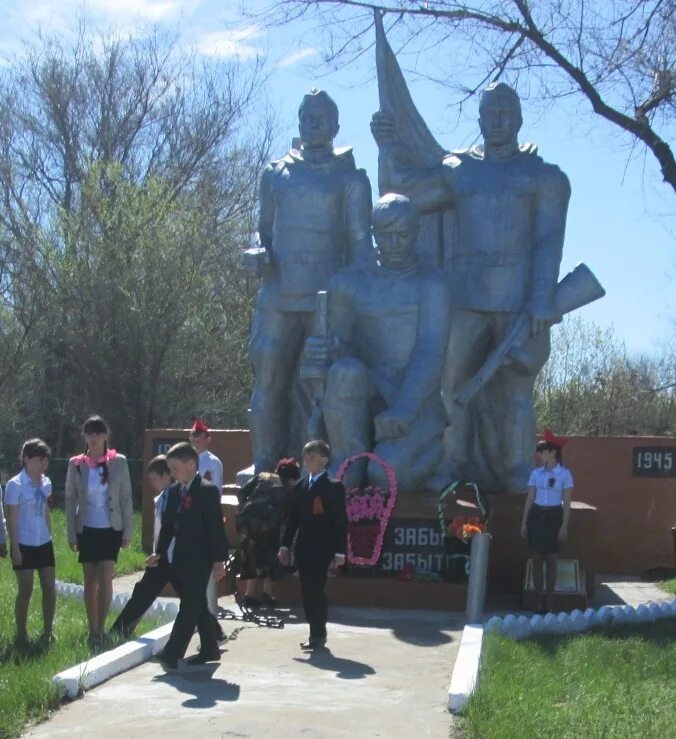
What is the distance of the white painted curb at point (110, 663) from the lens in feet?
21.6

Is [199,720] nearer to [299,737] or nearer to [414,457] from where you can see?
[299,737]

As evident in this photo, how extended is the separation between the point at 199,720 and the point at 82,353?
19887 mm

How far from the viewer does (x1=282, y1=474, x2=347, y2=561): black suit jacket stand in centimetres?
804

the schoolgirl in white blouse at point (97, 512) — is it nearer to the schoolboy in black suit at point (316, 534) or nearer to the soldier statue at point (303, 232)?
the schoolboy in black suit at point (316, 534)

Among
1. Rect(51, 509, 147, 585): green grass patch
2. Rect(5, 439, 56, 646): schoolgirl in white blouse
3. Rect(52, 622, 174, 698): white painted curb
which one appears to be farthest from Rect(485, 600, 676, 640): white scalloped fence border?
Rect(51, 509, 147, 585): green grass patch

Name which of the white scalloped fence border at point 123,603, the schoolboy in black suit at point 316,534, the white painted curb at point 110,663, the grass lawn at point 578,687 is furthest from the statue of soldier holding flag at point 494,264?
the white painted curb at point 110,663

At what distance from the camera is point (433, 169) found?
1213 cm

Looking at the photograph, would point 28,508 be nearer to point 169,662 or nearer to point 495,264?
point 169,662

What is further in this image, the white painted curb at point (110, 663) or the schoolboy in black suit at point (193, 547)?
the schoolboy in black suit at point (193, 547)

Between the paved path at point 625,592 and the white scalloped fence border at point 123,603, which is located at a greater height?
the white scalloped fence border at point 123,603

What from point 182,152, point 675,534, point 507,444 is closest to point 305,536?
point 507,444

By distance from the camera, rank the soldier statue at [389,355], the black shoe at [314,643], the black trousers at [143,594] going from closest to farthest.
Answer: the black trousers at [143,594] → the black shoe at [314,643] → the soldier statue at [389,355]

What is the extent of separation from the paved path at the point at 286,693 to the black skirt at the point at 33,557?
1.20m

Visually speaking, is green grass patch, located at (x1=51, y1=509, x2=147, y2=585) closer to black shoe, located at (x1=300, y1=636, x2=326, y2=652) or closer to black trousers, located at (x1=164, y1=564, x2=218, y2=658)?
black shoe, located at (x1=300, y1=636, x2=326, y2=652)
